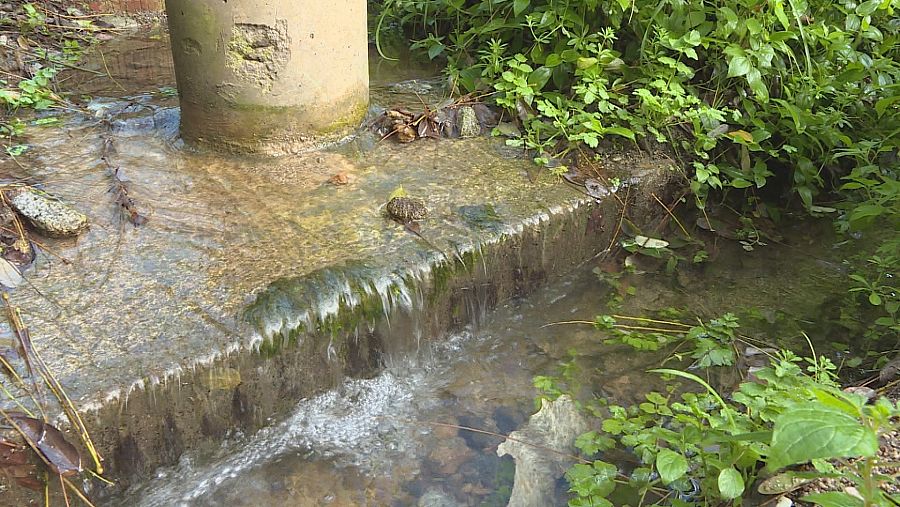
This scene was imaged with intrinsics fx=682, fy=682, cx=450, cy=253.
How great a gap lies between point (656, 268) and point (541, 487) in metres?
1.53

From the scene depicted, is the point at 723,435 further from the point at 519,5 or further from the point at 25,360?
the point at 519,5

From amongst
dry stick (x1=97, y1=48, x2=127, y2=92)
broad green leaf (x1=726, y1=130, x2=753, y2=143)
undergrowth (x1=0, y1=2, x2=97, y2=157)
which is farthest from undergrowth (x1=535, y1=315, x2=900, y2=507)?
dry stick (x1=97, y1=48, x2=127, y2=92)

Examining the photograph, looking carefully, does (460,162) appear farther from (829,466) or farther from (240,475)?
(829,466)

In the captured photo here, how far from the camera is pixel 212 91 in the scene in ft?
10.1

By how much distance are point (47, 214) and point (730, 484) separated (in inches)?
94.1

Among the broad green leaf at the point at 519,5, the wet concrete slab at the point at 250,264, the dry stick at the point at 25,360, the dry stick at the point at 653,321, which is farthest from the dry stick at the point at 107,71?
the dry stick at the point at 653,321

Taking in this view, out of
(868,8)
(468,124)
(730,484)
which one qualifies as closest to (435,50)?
(468,124)

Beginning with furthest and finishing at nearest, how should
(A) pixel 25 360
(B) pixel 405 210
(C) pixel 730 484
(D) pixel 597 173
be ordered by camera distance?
(D) pixel 597 173, (B) pixel 405 210, (A) pixel 25 360, (C) pixel 730 484

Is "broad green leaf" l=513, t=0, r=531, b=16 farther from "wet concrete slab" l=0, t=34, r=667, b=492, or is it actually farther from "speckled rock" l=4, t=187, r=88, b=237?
"speckled rock" l=4, t=187, r=88, b=237

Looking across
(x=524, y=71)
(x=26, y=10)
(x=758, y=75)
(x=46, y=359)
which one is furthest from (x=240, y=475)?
(x=26, y=10)

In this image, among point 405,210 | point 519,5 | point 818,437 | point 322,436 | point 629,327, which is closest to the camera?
point 818,437

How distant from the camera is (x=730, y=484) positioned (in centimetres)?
159

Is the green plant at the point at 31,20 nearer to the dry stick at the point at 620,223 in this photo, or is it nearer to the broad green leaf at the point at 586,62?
the broad green leaf at the point at 586,62

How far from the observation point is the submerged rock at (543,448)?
2.23 m
